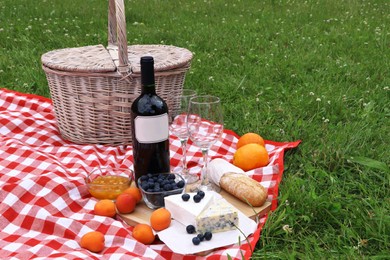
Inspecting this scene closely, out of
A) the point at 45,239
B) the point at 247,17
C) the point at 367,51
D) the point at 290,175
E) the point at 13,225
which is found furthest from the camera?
the point at 247,17

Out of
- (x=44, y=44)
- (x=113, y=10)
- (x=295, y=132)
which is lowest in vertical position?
(x=44, y=44)

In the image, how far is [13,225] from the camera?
224 cm

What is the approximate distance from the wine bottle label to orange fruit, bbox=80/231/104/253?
48cm

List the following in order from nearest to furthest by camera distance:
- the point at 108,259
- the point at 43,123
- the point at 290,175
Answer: the point at 108,259, the point at 290,175, the point at 43,123

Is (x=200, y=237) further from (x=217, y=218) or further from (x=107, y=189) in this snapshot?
(x=107, y=189)

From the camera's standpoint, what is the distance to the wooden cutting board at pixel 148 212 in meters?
2.21

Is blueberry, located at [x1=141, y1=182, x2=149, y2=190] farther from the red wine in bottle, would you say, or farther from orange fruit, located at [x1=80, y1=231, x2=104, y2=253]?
orange fruit, located at [x1=80, y1=231, x2=104, y2=253]

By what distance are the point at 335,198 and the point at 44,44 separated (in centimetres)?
391

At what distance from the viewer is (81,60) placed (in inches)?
120

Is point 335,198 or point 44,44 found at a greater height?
point 335,198

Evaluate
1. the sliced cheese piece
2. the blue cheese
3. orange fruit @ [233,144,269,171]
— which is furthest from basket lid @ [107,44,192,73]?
the blue cheese

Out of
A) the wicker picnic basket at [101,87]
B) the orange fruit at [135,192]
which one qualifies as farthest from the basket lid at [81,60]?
the orange fruit at [135,192]

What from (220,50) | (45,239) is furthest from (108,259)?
(220,50)

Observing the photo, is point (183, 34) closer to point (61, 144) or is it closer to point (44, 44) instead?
point (44, 44)
